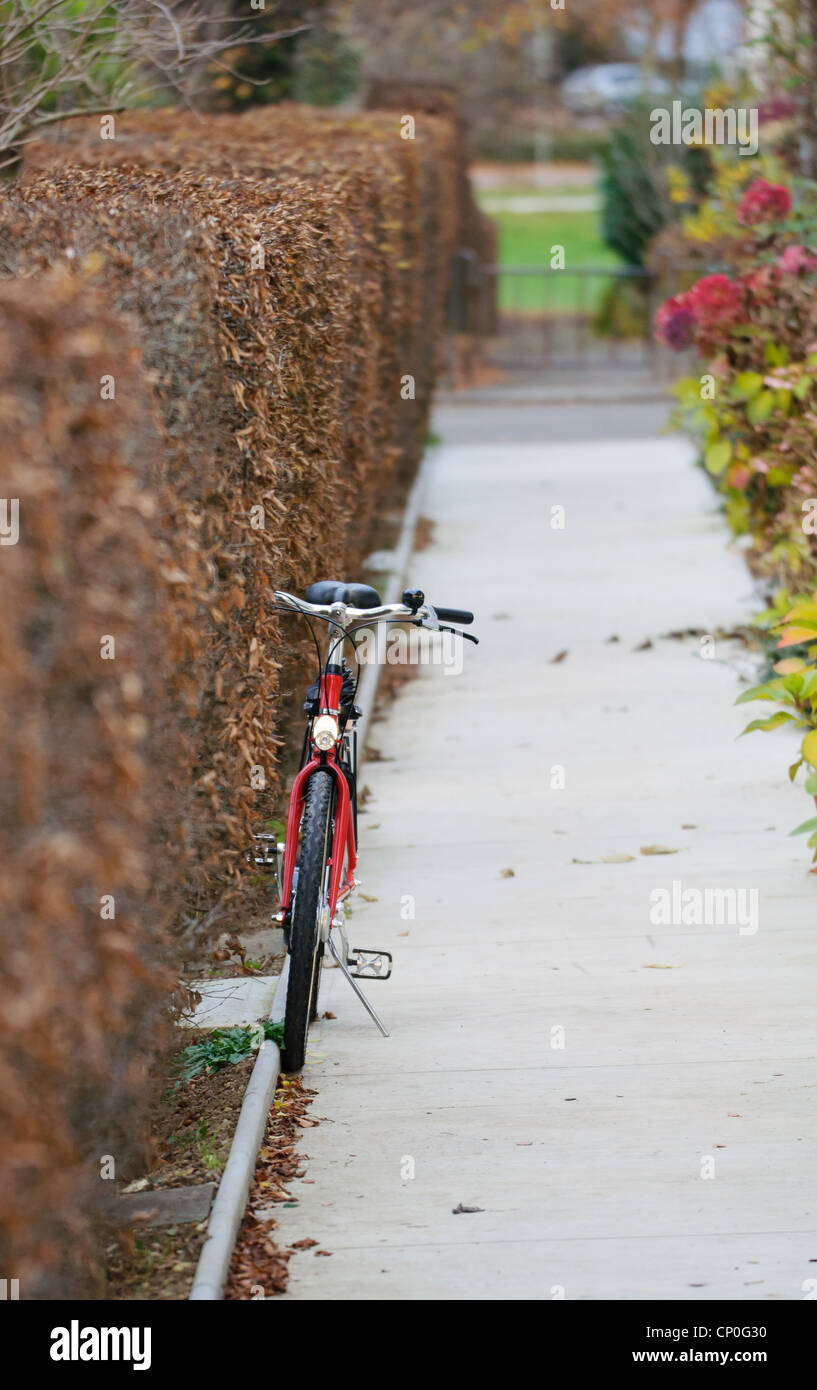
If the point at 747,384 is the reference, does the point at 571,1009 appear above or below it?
below

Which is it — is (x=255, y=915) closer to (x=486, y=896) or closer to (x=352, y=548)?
(x=486, y=896)

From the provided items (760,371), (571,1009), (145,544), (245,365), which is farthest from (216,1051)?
(760,371)

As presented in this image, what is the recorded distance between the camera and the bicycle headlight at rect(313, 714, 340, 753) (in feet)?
17.4

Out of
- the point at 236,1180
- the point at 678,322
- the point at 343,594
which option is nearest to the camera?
the point at 236,1180

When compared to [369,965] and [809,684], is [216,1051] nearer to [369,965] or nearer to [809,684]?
[369,965]

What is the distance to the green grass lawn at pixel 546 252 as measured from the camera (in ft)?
107

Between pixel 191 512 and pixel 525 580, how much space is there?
27.9 feet

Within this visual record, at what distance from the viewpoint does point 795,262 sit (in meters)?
10.1

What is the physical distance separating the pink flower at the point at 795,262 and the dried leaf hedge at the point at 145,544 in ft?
7.87

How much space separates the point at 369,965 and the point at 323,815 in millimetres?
722

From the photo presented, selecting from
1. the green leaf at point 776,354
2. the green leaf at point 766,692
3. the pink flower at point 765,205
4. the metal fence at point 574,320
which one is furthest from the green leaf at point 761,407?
the metal fence at point 574,320

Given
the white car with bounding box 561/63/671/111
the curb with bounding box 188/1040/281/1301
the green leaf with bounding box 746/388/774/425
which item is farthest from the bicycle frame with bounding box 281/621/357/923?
the white car with bounding box 561/63/671/111
